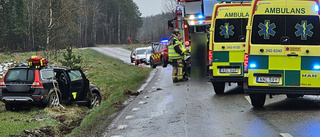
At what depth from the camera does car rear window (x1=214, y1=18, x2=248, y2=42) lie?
43.2 feet

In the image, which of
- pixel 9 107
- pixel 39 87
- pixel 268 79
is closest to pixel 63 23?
pixel 9 107

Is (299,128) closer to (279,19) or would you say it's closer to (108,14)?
(279,19)

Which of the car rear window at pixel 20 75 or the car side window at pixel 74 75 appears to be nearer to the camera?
the car rear window at pixel 20 75

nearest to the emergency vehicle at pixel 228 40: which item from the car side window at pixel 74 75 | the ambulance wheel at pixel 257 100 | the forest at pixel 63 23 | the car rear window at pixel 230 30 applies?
the car rear window at pixel 230 30

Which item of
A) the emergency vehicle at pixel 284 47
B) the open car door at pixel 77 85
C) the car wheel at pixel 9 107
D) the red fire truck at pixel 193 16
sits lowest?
the car wheel at pixel 9 107

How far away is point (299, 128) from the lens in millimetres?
8156

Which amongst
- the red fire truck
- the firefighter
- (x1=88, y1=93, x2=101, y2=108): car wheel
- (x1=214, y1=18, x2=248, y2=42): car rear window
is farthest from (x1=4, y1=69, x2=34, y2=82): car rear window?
the red fire truck

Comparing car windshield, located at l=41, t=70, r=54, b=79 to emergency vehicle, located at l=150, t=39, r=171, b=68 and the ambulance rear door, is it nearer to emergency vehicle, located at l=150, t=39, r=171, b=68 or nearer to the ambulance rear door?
the ambulance rear door

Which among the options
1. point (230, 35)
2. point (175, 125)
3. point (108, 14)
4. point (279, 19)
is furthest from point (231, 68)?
point (108, 14)

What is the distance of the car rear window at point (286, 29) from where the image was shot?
9953 mm

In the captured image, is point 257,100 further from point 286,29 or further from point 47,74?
point 47,74

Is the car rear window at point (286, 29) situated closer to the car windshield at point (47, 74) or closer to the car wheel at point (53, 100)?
the car wheel at point (53, 100)

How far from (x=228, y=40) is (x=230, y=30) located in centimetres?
27

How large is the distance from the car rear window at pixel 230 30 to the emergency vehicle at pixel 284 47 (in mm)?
2924
